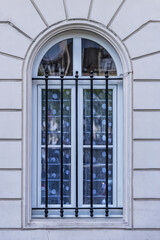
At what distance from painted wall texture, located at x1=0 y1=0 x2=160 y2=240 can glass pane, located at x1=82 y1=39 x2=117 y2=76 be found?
368mm

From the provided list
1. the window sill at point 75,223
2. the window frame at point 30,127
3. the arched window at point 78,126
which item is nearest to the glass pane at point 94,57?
the arched window at point 78,126

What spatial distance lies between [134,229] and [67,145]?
169cm

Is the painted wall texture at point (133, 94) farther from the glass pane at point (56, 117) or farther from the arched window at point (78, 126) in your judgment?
the glass pane at point (56, 117)

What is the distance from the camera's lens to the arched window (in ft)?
15.9

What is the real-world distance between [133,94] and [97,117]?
2.31 feet

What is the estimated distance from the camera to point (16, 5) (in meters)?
4.63

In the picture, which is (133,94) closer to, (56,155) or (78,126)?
(78,126)

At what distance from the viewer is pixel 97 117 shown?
4902mm

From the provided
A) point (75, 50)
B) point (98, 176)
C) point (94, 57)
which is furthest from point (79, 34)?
point (98, 176)

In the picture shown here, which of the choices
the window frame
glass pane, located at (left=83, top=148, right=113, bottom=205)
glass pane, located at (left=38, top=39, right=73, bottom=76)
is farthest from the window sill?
glass pane, located at (left=38, top=39, right=73, bottom=76)

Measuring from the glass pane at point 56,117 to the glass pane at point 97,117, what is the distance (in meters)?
0.26

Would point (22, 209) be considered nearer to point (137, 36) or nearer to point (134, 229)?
point (134, 229)

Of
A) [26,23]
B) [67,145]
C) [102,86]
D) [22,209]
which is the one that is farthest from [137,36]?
[22,209]

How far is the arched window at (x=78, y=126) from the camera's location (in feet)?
15.9
